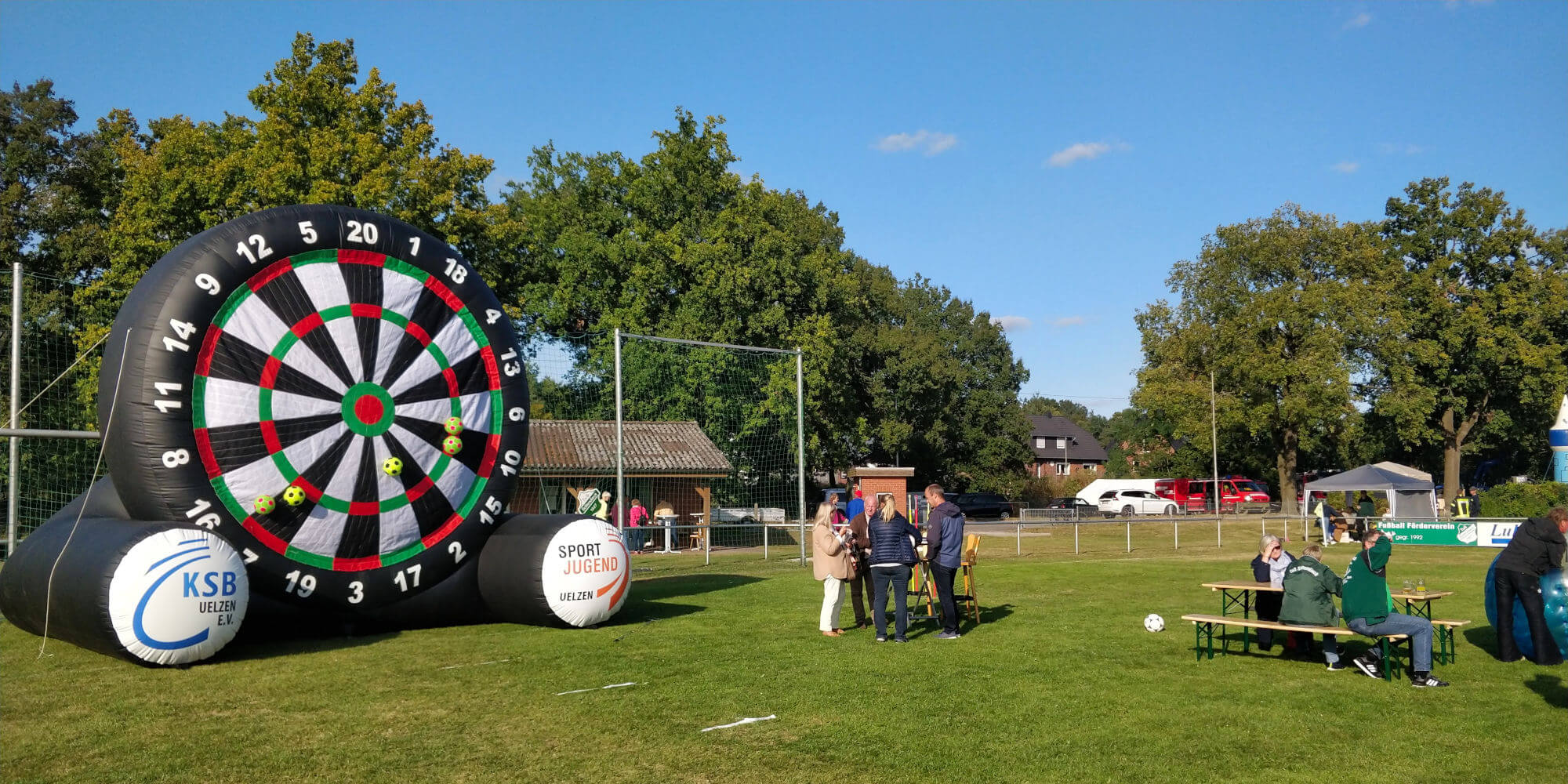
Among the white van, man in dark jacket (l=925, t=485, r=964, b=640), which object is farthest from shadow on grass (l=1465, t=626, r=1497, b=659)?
the white van

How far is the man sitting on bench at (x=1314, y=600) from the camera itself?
1001cm

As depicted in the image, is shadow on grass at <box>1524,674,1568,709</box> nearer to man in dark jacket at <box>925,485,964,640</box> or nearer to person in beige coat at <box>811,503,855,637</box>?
man in dark jacket at <box>925,485,964,640</box>

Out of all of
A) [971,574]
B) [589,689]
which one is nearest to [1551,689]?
[971,574]

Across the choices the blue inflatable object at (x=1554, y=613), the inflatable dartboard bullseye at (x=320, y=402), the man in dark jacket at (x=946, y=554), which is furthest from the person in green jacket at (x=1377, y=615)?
the inflatable dartboard bullseye at (x=320, y=402)

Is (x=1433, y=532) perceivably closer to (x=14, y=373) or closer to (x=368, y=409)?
(x=368, y=409)

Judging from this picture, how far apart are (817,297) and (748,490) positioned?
15288 mm

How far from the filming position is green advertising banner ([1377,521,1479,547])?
94.5ft

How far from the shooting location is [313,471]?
10.9 metres

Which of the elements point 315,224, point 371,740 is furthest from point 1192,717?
point 315,224

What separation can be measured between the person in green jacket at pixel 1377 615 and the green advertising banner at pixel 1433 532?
881 inches

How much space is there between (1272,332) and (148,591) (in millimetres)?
46397

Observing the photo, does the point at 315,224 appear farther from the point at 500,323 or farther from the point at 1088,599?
the point at 1088,599

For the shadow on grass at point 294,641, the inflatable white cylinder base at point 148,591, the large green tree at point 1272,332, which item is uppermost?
the large green tree at point 1272,332

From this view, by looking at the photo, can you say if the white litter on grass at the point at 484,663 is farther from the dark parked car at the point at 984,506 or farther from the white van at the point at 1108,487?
the white van at the point at 1108,487
